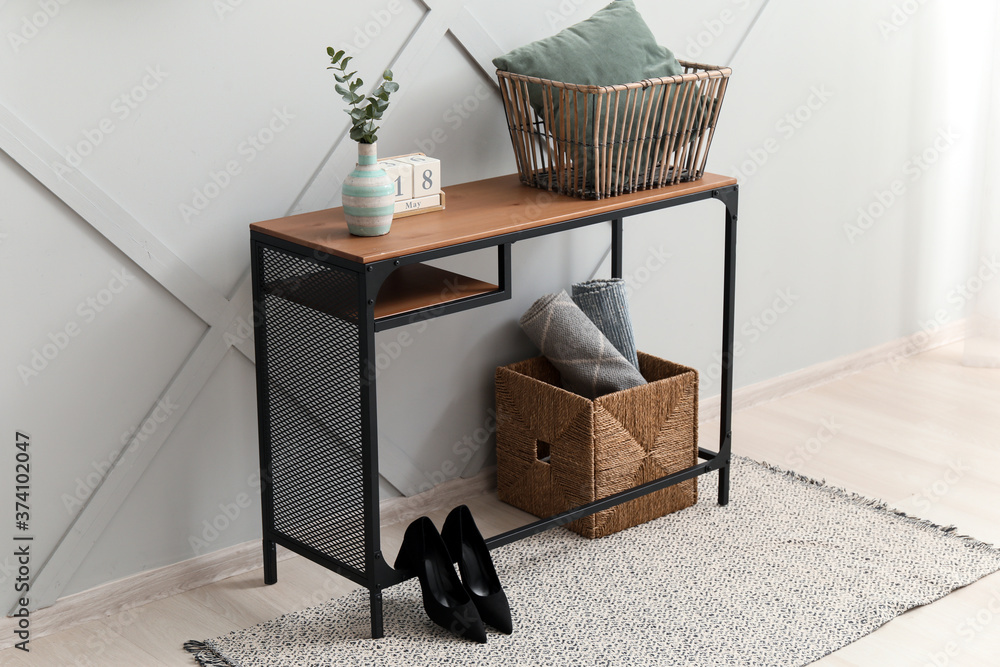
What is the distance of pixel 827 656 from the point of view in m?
2.14

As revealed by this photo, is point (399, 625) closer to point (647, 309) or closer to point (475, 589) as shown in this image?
point (475, 589)

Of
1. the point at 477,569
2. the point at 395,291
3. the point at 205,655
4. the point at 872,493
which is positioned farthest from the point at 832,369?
the point at 205,655

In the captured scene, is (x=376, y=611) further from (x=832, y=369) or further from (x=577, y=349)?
(x=832, y=369)

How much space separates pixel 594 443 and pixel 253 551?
0.79m

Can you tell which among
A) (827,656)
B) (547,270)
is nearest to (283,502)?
(547,270)

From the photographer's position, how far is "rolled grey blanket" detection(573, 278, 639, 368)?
9.22 feet

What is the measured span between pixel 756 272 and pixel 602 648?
1507 millimetres

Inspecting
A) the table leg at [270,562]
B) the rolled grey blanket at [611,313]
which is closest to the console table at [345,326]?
the table leg at [270,562]

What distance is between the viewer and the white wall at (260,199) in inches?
82.4

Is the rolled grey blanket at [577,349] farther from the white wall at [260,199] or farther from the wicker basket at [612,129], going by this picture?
the wicker basket at [612,129]

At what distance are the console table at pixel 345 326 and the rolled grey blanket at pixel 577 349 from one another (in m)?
0.32

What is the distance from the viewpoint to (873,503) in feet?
9.09

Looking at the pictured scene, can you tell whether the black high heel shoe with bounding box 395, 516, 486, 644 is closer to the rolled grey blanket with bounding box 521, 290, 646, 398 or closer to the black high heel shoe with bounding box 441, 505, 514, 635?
the black high heel shoe with bounding box 441, 505, 514, 635

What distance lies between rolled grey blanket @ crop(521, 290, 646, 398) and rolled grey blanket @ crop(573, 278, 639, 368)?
0.09 metres
